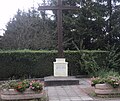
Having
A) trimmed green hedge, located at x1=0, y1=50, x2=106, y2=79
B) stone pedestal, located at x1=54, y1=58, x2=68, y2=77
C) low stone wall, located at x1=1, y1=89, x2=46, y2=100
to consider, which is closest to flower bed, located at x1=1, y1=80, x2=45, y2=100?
low stone wall, located at x1=1, y1=89, x2=46, y2=100

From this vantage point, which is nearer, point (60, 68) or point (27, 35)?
point (60, 68)

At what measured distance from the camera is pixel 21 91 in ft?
26.4

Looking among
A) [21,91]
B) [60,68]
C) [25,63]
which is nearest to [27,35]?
[25,63]

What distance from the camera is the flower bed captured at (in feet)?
26.3

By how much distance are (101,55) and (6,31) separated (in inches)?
417

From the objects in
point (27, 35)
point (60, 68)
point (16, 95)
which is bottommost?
→ point (16, 95)

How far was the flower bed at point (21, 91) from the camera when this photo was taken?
316 inches

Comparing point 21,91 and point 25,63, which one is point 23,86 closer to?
point 21,91

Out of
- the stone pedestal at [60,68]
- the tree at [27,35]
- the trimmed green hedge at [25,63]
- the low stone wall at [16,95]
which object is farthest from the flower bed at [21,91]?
the tree at [27,35]

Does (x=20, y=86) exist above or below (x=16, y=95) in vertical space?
above

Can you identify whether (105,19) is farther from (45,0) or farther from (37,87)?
(37,87)

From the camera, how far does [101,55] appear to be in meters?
17.5

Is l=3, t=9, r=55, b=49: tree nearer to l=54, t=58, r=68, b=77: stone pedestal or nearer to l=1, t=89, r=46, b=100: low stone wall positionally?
l=54, t=58, r=68, b=77: stone pedestal

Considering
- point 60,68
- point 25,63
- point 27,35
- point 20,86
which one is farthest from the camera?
point 27,35
